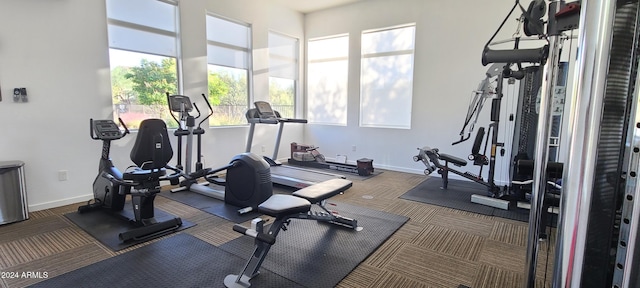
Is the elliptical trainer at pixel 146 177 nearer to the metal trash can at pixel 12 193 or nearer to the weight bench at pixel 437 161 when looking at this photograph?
the metal trash can at pixel 12 193

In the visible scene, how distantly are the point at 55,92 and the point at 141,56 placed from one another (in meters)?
1.19

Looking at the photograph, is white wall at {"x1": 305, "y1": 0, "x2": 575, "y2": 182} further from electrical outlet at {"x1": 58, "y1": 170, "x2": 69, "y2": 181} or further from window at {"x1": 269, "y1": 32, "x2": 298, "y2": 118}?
electrical outlet at {"x1": 58, "y1": 170, "x2": 69, "y2": 181}

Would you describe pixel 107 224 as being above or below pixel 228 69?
below

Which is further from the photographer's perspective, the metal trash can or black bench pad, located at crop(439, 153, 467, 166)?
black bench pad, located at crop(439, 153, 467, 166)

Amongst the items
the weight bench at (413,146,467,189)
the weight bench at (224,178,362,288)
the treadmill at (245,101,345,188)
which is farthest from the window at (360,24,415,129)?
the weight bench at (224,178,362,288)

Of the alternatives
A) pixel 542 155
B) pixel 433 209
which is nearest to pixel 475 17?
pixel 433 209

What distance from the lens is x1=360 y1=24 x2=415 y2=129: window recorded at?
237 inches

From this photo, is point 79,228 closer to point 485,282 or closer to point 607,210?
point 485,282

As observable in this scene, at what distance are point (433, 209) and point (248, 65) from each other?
13.6 ft

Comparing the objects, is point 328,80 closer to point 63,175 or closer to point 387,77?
point 387,77

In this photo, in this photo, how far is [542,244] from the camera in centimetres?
295

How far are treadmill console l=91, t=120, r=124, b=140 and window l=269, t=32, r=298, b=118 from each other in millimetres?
3424

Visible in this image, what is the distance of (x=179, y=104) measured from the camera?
4383 millimetres

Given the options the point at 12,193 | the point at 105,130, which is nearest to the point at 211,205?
the point at 105,130
